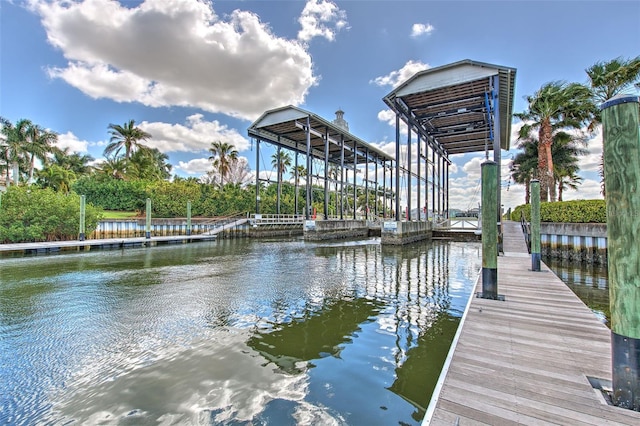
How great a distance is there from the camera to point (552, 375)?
2609mm

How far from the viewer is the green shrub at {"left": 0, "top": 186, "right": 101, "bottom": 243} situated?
1524 cm

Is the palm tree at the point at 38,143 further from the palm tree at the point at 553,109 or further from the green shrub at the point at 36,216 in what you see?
the palm tree at the point at 553,109

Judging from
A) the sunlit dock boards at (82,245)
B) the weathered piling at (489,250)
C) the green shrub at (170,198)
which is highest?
the green shrub at (170,198)

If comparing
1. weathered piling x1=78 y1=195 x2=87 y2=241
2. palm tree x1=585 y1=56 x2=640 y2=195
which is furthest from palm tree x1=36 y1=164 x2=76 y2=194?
palm tree x1=585 y1=56 x2=640 y2=195

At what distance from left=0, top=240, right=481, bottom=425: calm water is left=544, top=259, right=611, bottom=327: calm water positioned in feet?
7.71

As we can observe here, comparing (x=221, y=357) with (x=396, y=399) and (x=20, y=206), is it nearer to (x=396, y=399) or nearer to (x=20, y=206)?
(x=396, y=399)

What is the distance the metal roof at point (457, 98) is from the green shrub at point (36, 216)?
68.2ft

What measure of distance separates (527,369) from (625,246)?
53.8 inches

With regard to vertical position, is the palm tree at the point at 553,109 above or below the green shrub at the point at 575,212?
above

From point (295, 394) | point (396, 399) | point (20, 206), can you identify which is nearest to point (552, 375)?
point (396, 399)

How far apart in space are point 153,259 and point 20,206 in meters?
9.30

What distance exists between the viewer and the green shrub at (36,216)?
600 inches

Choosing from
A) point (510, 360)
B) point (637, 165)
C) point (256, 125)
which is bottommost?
point (510, 360)

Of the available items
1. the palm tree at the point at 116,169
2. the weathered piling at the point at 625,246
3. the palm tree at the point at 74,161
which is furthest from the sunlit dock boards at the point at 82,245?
the palm tree at the point at 74,161
